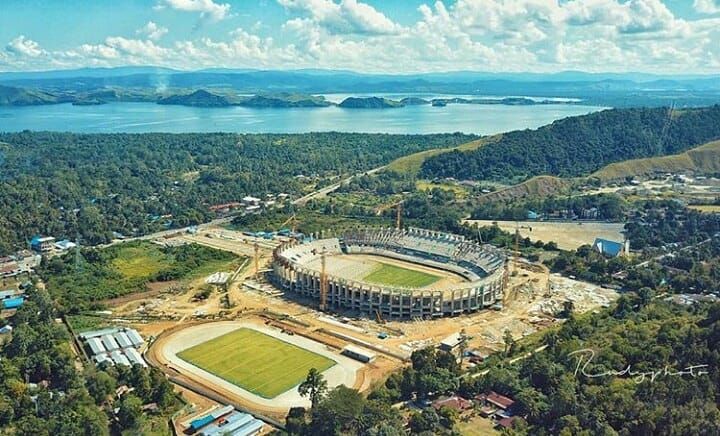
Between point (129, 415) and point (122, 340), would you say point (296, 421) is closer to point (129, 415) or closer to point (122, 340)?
point (129, 415)

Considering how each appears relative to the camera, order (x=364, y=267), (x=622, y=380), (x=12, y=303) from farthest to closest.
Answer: (x=364, y=267) → (x=12, y=303) → (x=622, y=380)

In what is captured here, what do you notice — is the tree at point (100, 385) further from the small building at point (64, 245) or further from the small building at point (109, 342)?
the small building at point (64, 245)

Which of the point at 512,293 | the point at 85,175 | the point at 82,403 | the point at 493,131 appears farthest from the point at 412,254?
the point at 493,131

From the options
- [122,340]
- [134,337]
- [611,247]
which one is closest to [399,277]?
[611,247]

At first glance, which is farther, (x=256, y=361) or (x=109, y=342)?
(x=109, y=342)

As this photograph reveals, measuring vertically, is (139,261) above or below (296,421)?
below

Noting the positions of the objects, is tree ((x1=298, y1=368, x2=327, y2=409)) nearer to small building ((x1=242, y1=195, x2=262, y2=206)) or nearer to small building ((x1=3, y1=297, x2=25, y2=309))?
small building ((x1=3, y1=297, x2=25, y2=309))

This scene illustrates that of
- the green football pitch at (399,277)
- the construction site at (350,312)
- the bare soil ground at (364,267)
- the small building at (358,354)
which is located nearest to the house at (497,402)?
the construction site at (350,312)

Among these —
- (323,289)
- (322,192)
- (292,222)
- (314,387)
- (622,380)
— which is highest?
(622,380)
